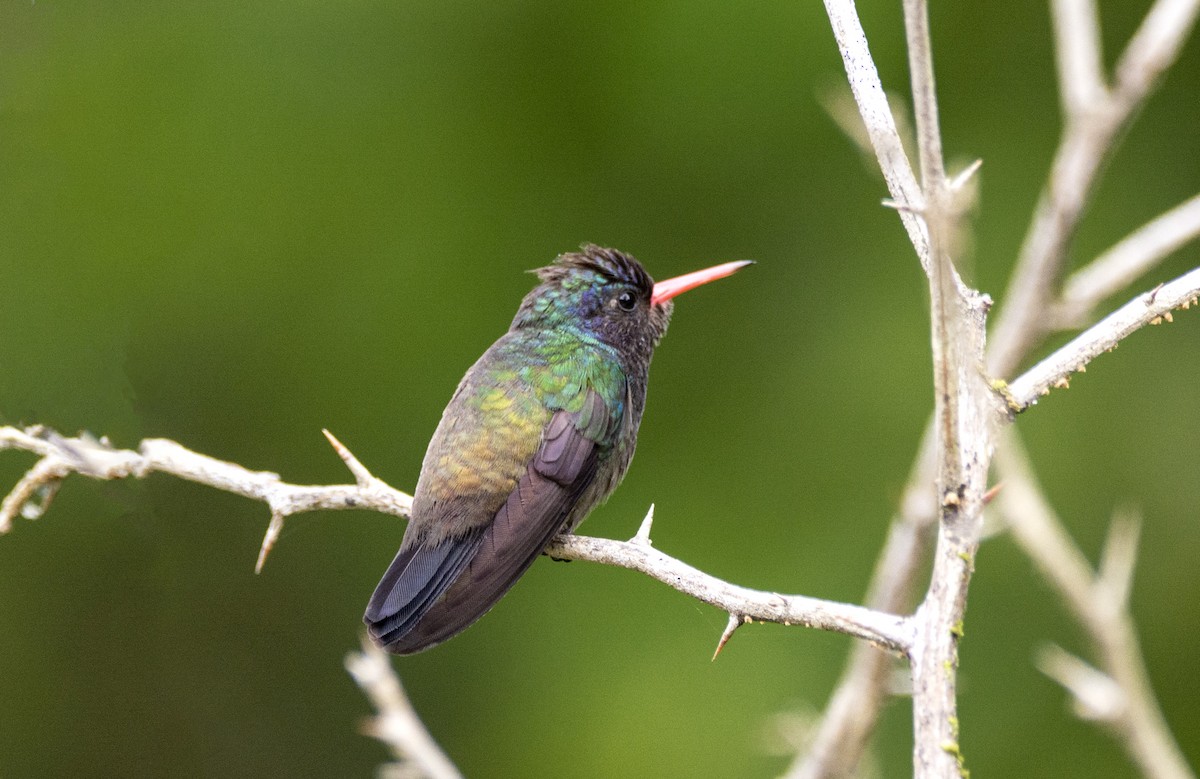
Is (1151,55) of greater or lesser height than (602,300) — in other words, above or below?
above

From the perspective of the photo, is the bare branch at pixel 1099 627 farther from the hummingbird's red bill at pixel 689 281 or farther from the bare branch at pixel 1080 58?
the hummingbird's red bill at pixel 689 281

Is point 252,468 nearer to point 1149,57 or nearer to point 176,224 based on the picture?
point 176,224

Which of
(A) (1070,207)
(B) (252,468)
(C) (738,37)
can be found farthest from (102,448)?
(C) (738,37)

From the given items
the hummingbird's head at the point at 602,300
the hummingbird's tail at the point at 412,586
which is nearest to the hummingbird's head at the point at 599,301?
the hummingbird's head at the point at 602,300

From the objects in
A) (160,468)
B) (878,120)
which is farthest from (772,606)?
(160,468)

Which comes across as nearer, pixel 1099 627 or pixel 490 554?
pixel 1099 627

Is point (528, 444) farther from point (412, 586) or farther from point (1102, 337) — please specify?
point (1102, 337)

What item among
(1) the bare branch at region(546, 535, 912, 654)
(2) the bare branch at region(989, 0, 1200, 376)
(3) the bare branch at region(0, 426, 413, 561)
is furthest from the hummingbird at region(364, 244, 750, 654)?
(2) the bare branch at region(989, 0, 1200, 376)
